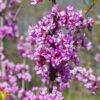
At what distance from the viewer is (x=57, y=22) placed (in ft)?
10.7

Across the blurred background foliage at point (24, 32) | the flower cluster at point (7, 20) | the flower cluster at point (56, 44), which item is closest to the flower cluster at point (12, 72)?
the flower cluster at point (7, 20)

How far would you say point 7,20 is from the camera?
20.6 ft

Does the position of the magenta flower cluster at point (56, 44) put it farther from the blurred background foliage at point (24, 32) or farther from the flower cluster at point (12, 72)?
the blurred background foliage at point (24, 32)

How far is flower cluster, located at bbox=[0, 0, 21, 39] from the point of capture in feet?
19.3

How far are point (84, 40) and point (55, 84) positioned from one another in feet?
1.29

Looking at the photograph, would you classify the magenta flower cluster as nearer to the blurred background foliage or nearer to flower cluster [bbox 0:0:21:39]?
flower cluster [bbox 0:0:21:39]

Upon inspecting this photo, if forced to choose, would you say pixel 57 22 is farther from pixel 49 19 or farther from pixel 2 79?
pixel 2 79

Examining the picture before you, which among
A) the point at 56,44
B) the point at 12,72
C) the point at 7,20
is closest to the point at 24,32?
the point at 7,20

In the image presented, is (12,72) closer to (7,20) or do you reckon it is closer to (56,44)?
(7,20)

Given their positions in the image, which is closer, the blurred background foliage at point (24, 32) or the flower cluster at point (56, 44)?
the flower cluster at point (56, 44)

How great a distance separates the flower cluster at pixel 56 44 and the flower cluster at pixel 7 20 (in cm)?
256

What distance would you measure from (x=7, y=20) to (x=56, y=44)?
3.18m

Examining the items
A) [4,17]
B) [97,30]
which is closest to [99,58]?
[4,17]

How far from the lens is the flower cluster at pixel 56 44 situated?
3182mm
